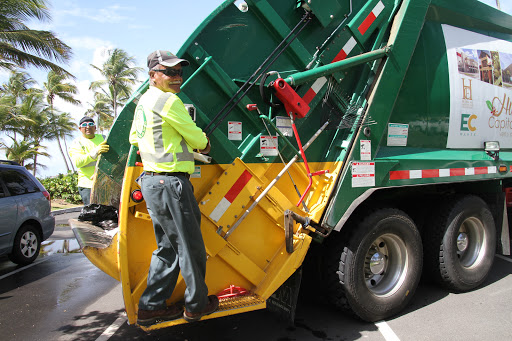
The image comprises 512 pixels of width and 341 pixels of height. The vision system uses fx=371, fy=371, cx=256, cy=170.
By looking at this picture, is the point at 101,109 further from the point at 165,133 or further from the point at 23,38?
the point at 165,133

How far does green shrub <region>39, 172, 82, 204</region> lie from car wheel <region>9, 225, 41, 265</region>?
12.0 m

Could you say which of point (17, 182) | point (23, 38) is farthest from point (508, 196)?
point (23, 38)

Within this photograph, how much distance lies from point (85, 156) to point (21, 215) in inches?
84.6

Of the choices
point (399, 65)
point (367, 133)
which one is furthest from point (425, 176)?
point (399, 65)

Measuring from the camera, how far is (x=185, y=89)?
2.89m

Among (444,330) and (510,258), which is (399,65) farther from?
(510,258)

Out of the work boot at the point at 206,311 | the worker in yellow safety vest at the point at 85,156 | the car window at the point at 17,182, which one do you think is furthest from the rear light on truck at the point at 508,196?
the car window at the point at 17,182

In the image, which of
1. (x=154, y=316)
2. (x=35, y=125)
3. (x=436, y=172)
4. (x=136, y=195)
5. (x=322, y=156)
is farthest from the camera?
(x=35, y=125)

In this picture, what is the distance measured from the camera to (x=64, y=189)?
17.6 metres

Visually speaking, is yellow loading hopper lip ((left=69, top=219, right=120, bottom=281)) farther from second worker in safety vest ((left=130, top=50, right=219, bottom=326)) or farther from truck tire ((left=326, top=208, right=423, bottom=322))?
truck tire ((left=326, top=208, right=423, bottom=322))

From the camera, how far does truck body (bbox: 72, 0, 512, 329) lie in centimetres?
296

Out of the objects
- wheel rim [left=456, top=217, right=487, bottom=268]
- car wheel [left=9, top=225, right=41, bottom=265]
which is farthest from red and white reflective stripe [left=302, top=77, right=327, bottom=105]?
car wheel [left=9, top=225, right=41, bottom=265]

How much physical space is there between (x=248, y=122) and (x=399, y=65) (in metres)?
1.62

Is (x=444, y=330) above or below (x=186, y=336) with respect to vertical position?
below
